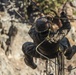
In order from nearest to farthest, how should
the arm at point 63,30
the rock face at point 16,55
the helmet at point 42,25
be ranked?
the arm at point 63,30, the helmet at point 42,25, the rock face at point 16,55

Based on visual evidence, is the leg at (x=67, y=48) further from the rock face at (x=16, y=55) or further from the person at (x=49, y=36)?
the rock face at (x=16, y=55)

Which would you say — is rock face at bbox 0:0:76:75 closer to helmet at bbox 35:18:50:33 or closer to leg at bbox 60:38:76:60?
leg at bbox 60:38:76:60

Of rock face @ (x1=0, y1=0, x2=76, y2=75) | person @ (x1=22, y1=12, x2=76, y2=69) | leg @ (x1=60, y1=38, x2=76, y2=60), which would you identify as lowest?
rock face @ (x1=0, y1=0, x2=76, y2=75)

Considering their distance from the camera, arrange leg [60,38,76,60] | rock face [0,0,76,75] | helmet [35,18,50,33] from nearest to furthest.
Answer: helmet [35,18,50,33] → leg [60,38,76,60] → rock face [0,0,76,75]

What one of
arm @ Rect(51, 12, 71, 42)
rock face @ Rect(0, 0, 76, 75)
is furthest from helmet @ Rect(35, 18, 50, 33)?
rock face @ Rect(0, 0, 76, 75)

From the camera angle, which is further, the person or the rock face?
the rock face

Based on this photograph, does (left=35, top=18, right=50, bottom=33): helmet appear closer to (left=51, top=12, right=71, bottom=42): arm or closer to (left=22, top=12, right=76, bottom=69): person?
(left=22, top=12, right=76, bottom=69): person

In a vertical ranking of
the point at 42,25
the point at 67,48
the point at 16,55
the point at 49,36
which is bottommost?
the point at 16,55

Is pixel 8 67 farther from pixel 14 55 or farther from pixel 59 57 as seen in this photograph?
pixel 59 57

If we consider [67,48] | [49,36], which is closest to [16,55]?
[67,48]

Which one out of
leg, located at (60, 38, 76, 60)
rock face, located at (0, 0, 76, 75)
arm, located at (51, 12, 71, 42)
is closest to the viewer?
arm, located at (51, 12, 71, 42)

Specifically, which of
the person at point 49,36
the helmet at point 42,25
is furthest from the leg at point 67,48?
the helmet at point 42,25

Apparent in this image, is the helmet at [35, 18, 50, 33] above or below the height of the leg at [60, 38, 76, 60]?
above

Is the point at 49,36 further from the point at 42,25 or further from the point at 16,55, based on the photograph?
the point at 16,55
